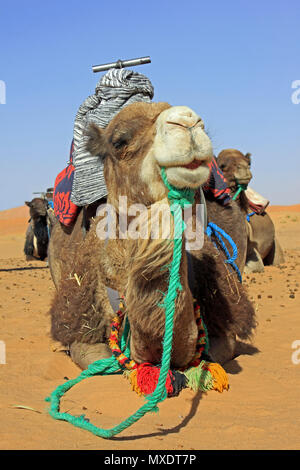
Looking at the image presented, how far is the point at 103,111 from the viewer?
12.0 ft

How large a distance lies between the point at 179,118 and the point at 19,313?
485 centimetres

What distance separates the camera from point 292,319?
6.02 m

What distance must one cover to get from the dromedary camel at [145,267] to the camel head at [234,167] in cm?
81

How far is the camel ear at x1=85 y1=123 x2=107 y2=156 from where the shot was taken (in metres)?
3.01

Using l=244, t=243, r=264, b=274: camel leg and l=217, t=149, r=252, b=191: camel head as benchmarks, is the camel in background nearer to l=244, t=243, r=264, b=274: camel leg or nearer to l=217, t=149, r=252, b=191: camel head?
l=244, t=243, r=264, b=274: camel leg

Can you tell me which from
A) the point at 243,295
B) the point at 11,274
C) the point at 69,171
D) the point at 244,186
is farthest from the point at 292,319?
the point at 11,274

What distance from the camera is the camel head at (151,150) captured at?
2.42 meters

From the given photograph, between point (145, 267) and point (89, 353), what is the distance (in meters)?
1.24

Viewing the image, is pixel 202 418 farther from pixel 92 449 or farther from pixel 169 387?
pixel 92 449

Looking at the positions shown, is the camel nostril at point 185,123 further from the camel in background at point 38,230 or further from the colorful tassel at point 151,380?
the camel in background at point 38,230

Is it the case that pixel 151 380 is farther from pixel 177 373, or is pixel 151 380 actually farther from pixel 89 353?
pixel 89 353

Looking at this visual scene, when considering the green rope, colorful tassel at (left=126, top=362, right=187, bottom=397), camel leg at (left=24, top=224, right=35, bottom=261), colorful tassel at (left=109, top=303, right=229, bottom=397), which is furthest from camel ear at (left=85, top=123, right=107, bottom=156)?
camel leg at (left=24, top=224, right=35, bottom=261)

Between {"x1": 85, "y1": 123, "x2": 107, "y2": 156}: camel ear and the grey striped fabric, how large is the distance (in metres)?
0.50

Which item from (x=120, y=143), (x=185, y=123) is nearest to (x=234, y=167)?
(x=120, y=143)
